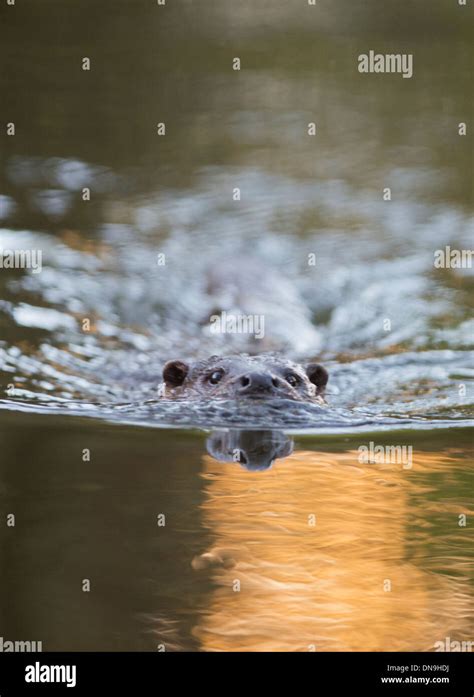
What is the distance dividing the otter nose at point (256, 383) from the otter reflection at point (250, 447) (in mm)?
488

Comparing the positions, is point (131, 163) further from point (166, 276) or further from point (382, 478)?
point (382, 478)

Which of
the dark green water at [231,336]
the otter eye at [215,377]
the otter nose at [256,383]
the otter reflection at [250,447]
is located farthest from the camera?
the otter eye at [215,377]

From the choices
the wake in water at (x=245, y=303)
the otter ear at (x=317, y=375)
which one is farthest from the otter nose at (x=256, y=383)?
the otter ear at (x=317, y=375)

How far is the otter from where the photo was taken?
705cm

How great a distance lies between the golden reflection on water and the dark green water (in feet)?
0.05

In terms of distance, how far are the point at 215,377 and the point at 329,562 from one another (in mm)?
3524

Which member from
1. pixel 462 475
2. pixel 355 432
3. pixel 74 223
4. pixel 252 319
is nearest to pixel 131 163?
pixel 74 223

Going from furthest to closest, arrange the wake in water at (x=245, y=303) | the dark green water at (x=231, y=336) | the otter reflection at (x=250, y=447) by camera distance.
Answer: the wake in water at (x=245, y=303) < the otter reflection at (x=250, y=447) < the dark green water at (x=231, y=336)

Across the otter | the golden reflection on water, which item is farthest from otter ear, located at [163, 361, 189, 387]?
the golden reflection on water

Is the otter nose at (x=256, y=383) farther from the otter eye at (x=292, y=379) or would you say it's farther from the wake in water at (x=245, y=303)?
the wake in water at (x=245, y=303)

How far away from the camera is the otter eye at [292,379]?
7480 millimetres

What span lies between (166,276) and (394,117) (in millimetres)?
5661

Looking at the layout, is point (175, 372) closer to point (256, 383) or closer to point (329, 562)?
point (256, 383)

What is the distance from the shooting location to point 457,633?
3607 mm
